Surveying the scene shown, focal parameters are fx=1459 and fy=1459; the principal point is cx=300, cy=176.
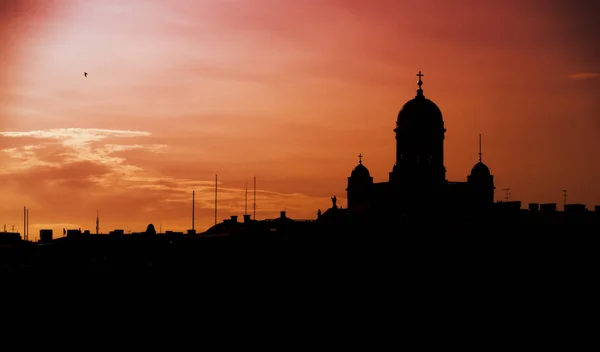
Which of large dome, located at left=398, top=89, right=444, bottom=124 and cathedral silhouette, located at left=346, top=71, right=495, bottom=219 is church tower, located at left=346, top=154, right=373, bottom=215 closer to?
cathedral silhouette, located at left=346, top=71, right=495, bottom=219

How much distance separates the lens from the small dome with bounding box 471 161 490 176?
123m

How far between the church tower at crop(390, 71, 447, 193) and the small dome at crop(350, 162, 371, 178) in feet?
25.4

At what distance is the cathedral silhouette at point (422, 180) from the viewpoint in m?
Result: 116

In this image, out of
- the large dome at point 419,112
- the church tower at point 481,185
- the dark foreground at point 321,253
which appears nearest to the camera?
the dark foreground at point 321,253

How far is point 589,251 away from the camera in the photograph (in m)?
105

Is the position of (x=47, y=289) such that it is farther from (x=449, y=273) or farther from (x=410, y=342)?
(x=449, y=273)

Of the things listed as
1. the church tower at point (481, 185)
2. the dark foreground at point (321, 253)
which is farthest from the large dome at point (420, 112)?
the dark foreground at point (321, 253)

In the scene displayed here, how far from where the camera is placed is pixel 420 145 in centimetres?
11631

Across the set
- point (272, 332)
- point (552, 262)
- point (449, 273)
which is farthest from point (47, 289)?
point (552, 262)

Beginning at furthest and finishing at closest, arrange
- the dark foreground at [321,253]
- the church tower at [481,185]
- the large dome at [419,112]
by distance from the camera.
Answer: the church tower at [481,185] < the large dome at [419,112] < the dark foreground at [321,253]

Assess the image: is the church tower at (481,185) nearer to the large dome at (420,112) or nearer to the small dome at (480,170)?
the small dome at (480,170)

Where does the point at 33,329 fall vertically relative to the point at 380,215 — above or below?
below

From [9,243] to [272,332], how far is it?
108 feet

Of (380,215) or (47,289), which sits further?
(380,215)
